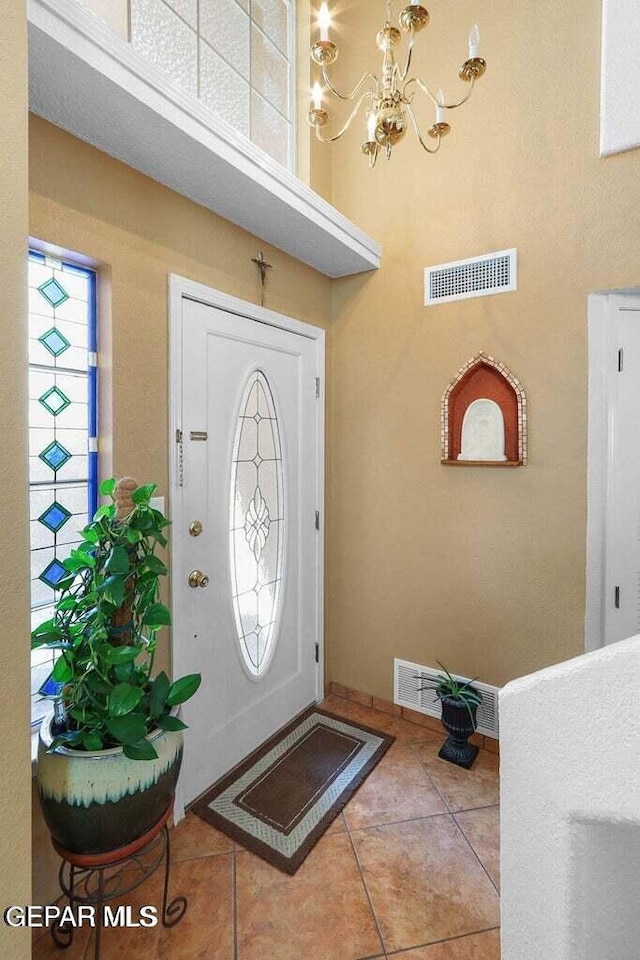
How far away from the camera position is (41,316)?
142cm

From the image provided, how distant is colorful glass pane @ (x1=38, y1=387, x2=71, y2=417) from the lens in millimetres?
1432

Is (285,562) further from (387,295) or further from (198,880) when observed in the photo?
(387,295)

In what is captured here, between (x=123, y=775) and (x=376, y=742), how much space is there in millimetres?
1463

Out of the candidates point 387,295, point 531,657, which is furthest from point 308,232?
point 531,657

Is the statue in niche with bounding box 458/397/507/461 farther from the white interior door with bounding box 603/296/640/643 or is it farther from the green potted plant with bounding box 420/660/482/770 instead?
the green potted plant with bounding box 420/660/482/770

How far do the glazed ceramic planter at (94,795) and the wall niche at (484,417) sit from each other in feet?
5.95

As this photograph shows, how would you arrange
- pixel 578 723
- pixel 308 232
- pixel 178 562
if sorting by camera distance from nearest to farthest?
pixel 578 723, pixel 178 562, pixel 308 232

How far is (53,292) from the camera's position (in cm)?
144

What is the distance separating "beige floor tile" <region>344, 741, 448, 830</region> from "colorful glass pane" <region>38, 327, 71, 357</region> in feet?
6.75

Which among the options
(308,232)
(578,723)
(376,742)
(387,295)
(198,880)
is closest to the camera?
(578,723)

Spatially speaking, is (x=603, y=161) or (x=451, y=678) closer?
(x=603, y=161)

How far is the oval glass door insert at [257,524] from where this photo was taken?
6.79 feet

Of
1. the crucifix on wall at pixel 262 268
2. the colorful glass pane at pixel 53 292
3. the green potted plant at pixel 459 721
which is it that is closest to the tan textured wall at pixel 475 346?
the green potted plant at pixel 459 721

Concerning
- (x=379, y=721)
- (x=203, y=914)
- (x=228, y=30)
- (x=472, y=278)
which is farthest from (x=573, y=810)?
(x=228, y=30)
